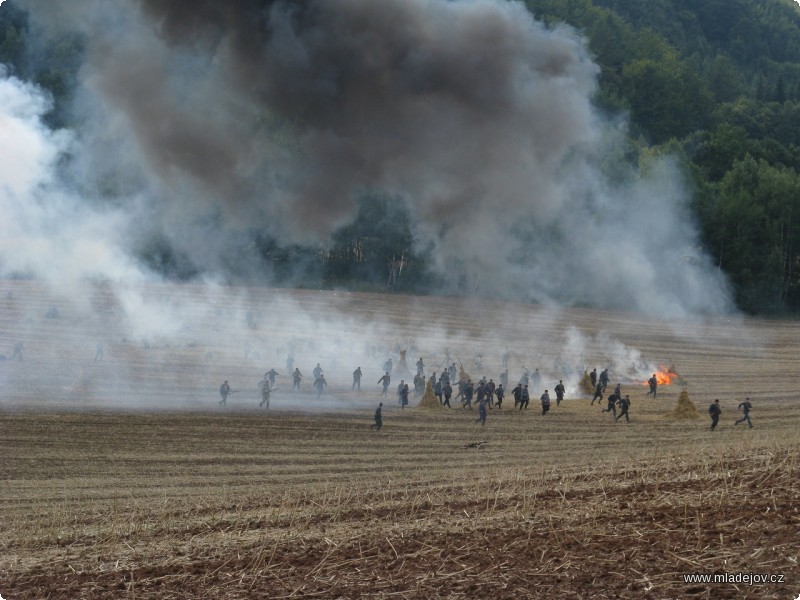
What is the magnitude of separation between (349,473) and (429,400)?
13503 mm

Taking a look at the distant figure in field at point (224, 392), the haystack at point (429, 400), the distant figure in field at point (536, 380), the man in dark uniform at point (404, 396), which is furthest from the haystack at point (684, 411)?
the distant figure in field at point (224, 392)

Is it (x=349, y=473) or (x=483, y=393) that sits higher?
(x=483, y=393)

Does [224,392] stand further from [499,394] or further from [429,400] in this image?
[499,394]

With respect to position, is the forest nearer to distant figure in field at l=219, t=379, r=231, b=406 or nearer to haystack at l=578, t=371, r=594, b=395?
distant figure in field at l=219, t=379, r=231, b=406

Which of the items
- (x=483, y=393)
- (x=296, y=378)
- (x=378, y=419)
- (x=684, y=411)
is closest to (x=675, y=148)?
(x=296, y=378)

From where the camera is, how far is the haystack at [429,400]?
39562 millimetres

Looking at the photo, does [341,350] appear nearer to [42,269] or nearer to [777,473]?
[42,269]

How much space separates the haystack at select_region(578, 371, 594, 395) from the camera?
Result: 45469 millimetres

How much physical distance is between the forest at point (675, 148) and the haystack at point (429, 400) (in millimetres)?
10628

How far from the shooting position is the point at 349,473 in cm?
2647

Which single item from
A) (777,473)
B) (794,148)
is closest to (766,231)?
(794,148)

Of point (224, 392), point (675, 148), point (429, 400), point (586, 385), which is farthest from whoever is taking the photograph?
point (675, 148)

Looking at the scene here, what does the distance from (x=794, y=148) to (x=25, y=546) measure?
102738 millimetres

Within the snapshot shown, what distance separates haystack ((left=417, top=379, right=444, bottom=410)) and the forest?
34.9 ft
